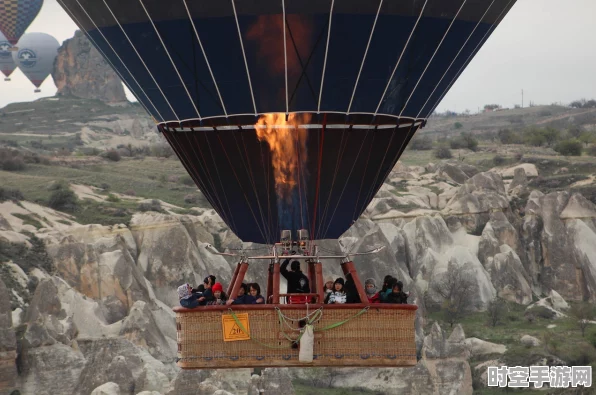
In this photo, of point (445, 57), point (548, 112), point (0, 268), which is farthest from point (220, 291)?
point (548, 112)

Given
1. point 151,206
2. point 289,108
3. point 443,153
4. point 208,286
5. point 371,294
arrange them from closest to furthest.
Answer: point 208,286 → point 371,294 → point 289,108 → point 151,206 → point 443,153

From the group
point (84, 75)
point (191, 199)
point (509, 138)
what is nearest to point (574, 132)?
point (509, 138)

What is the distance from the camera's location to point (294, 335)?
18.4 m

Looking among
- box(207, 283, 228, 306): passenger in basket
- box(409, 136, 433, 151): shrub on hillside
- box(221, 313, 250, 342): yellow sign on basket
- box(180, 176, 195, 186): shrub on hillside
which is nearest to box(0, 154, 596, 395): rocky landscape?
box(180, 176, 195, 186): shrub on hillside

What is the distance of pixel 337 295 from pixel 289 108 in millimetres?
2282

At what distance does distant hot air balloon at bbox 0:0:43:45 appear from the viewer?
77938 mm

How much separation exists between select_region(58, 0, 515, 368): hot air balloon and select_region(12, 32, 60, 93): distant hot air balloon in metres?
74.3

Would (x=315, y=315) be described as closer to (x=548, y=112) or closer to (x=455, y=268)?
(x=455, y=268)

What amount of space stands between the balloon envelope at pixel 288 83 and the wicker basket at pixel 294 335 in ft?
8.19

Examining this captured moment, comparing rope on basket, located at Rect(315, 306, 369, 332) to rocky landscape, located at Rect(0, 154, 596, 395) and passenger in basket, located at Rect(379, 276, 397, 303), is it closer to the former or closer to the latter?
passenger in basket, located at Rect(379, 276, 397, 303)

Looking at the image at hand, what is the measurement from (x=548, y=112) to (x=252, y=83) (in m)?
106

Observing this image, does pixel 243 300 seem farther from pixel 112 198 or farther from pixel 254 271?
pixel 112 198

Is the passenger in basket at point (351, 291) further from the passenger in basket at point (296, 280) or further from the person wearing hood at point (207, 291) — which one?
the person wearing hood at point (207, 291)

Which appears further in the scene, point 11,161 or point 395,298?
point 11,161
